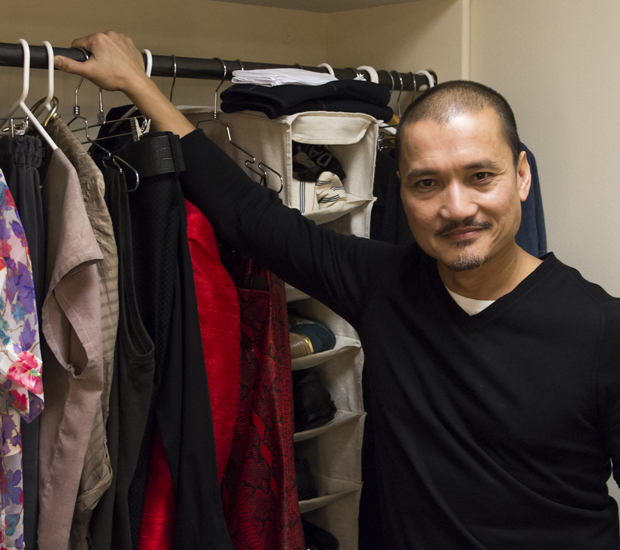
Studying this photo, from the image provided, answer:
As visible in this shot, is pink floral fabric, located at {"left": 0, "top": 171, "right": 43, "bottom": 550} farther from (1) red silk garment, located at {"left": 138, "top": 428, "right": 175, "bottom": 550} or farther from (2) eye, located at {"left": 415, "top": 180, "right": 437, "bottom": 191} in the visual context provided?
(2) eye, located at {"left": 415, "top": 180, "right": 437, "bottom": 191}

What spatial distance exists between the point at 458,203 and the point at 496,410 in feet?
1.15

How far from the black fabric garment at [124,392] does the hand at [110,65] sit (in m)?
0.23

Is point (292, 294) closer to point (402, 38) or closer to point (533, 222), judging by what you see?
point (533, 222)

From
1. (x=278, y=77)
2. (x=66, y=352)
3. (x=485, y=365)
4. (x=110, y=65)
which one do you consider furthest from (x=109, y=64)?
(x=485, y=365)

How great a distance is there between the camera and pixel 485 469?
1.05m

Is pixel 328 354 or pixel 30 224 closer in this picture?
pixel 30 224

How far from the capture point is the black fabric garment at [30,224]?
96 cm

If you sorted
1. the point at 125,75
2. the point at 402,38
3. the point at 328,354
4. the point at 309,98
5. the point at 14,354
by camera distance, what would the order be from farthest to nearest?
the point at 402,38
the point at 328,354
the point at 309,98
the point at 125,75
the point at 14,354

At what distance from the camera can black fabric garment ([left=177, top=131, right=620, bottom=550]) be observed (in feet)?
3.30

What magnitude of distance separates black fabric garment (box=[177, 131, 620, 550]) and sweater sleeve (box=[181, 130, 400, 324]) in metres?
0.05

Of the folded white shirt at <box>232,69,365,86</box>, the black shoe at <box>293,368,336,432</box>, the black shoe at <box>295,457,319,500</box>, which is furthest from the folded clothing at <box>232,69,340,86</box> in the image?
the black shoe at <box>295,457,319,500</box>

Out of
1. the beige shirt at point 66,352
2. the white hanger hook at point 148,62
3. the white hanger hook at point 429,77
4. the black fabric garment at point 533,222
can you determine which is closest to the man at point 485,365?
the white hanger hook at point 148,62

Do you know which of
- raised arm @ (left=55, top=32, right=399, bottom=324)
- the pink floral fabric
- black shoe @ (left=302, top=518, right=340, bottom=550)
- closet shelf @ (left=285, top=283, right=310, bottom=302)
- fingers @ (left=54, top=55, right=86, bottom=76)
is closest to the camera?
the pink floral fabric

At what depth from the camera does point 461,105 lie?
40.3 inches
